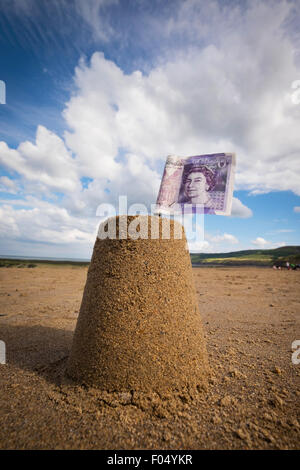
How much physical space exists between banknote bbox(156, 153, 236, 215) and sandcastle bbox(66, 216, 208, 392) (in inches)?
20.5

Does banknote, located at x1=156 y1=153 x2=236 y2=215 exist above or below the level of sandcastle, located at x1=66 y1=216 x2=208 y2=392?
above

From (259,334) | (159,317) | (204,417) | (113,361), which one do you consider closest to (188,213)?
(159,317)

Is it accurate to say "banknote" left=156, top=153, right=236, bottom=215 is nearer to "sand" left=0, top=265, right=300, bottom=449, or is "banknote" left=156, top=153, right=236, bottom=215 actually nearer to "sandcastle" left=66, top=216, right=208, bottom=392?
A: "sandcastle" left=66, top=216, right=208, bottom=392

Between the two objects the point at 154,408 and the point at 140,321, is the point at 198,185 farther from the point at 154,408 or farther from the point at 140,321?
the point at 154,408

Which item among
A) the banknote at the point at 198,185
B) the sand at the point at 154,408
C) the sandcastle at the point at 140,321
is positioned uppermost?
the banknote at the point at 198,185

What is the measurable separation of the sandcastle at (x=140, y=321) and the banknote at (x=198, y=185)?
52 cm

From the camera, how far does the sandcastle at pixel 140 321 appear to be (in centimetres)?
232

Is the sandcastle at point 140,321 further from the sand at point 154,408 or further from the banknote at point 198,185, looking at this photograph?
the banknote at point 198,185

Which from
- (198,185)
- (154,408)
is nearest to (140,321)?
(154,408)

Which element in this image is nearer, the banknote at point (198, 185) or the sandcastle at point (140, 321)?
the sandcastle at point (140, 321)

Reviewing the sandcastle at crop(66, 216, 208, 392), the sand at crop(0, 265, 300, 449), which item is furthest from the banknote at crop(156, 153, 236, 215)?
the sand at crop(0, 265, 300, 449)

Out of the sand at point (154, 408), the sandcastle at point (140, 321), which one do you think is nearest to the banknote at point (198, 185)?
the sandcastle at point (140, 321)

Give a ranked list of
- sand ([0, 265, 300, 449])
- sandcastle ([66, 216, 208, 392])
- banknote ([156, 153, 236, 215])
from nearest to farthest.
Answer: sand ([0, 265, 300, 449])
sandcastle ([66, 216, 208, 392])
banknote ([156, 153, 236, 215])

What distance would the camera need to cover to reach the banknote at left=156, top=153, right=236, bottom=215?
301 centimetres
